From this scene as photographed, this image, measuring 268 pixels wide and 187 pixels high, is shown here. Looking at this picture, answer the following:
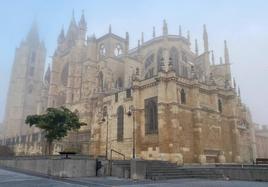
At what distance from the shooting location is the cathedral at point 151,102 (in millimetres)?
26547

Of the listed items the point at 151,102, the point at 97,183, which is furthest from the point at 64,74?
the point at 97,183

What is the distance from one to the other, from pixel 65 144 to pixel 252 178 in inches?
1161

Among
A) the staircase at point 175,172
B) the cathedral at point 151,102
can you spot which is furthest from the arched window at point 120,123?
the staircase at point 175,172

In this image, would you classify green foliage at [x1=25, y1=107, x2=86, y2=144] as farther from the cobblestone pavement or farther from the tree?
the cobblestone pavement

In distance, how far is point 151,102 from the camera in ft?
91.0

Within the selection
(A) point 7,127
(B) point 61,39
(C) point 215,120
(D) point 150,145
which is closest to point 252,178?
(D) point 150,145

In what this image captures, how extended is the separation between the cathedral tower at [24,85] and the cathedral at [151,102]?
39.9ft

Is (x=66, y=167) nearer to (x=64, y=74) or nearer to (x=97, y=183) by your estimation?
(x=97, y=183)

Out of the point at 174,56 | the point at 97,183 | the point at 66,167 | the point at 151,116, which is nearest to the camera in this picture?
the point at 97,183

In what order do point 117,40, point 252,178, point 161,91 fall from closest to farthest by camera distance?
point 252,178
point 161,91
point 117,40

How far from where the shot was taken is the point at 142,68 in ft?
136

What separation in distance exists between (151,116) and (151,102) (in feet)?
4.97

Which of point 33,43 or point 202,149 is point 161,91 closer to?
point 202,149

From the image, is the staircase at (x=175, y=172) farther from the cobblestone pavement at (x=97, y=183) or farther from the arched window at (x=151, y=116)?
the arched window at (x=151, y=116)
